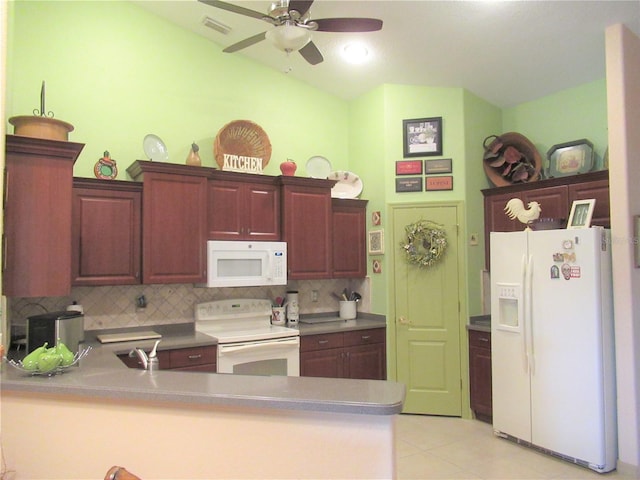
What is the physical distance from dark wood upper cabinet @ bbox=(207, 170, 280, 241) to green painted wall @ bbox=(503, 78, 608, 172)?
2618 millimetres

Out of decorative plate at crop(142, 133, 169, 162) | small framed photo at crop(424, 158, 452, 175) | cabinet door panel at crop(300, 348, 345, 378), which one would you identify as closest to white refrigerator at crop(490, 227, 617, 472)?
small framed photo at crop(424, 158, 452, 175)

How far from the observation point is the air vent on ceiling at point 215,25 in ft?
12.0

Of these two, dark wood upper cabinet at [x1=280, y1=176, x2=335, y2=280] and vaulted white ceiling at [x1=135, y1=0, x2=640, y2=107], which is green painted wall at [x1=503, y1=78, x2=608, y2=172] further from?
dark wood upper cabinet at [x1=280, y1=176, x2=335, y2=280]

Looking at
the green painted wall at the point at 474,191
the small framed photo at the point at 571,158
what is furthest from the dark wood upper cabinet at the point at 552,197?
the small framed photo at the point at 571,158

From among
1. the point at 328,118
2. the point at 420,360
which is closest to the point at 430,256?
the point at 420,360

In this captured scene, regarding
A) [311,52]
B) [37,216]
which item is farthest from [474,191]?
[37,216]

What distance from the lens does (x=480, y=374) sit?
3932 mm

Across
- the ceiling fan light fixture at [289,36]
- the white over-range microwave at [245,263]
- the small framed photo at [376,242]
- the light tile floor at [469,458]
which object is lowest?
the light tile floor at [469,458]

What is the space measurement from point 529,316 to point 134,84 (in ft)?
12.3

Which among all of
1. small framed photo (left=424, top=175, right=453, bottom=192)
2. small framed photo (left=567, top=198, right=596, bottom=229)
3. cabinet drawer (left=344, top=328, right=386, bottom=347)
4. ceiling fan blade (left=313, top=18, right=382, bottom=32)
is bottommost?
cabinet drawer (left=344, top=328, right=386, bottom=347)

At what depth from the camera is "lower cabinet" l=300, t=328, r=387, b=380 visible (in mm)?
3835

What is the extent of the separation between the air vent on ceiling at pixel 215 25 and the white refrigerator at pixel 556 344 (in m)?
2.95

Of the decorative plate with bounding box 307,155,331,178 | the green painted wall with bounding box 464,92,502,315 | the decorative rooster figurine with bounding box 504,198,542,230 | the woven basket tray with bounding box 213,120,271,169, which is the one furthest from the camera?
the decorative plate with bounding box 307,155,331,178

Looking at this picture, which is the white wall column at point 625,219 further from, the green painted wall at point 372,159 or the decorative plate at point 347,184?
the decorative plate at point 347,184
